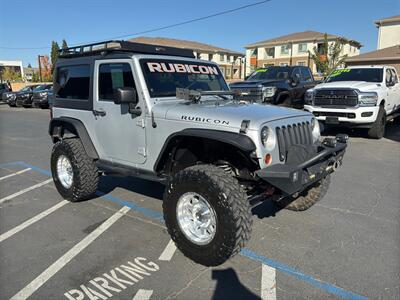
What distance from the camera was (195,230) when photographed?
336 centimetres

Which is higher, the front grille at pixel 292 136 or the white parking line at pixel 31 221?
the front grille at pixel 292 136

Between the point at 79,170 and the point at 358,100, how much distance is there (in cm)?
743

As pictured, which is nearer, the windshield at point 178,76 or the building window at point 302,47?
the windshield at point 178,76

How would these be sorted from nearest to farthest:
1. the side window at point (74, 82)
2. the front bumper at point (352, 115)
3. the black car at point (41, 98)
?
the side window at point (74, 82), the front bumper at point (352, 115), the black car at point (41, 98)

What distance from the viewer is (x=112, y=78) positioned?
425 centimetres

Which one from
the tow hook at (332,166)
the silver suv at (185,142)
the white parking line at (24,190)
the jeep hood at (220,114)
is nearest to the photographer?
the silver suv at (185,142)

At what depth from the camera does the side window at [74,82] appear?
4.65m

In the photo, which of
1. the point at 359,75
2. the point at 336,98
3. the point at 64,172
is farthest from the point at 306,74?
the point at 64,172

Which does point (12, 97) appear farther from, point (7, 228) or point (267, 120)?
point (267, 120)

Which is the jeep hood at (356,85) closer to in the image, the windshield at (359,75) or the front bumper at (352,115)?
the windshield at (359,75)

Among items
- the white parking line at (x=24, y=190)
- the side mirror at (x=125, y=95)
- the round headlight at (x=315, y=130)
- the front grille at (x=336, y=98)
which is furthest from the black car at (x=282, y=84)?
the side mirror at (x=125, y=95)

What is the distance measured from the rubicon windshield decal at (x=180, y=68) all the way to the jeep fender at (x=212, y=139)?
3.25 feet

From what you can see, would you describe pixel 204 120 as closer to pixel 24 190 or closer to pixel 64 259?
pixel 64 259

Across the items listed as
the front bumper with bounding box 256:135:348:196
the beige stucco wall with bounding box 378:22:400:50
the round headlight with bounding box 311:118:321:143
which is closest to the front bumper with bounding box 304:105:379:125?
the round headlight with bounding box 311:118:321:143
